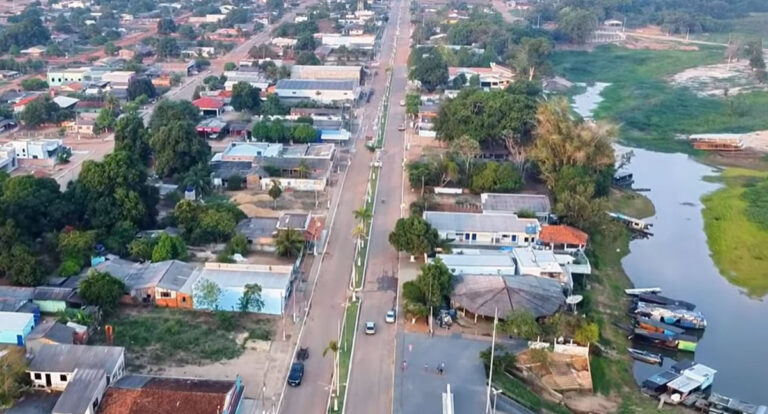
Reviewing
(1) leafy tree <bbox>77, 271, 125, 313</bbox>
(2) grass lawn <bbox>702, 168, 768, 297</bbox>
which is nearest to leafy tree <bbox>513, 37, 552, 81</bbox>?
(2) grass lawn <bbox>702, 168, 768, 297</bbox>

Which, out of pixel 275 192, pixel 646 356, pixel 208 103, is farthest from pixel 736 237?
pixel 208 103

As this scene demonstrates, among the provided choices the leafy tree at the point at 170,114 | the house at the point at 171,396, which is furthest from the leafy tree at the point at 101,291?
the leafy tree at the point at 170,114

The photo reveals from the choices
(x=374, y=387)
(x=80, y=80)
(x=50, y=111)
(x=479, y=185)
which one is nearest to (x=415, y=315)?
(x=374, y=387)

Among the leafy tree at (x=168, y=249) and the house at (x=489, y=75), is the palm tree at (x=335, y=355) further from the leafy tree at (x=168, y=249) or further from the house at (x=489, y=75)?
the house at (x=489, y=75)

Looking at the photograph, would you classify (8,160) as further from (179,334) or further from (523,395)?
(523,395)

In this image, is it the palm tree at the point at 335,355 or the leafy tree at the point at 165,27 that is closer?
the palm tree at the point at 335,355
